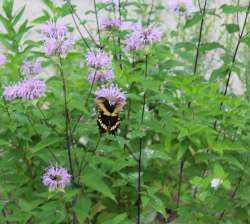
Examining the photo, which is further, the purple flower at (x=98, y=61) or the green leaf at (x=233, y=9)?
the green leaf at (x=233, y=9)

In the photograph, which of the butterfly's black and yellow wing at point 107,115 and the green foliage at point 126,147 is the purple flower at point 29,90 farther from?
the butterfly's black and yellow wing at point 107,115

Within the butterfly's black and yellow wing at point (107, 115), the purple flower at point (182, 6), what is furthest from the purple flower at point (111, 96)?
the purple flower at point (182, 6)

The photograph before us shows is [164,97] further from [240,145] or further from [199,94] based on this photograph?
[240,145]

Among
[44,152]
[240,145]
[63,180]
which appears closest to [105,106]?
[63,180]

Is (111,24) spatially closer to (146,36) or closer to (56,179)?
(146,36)

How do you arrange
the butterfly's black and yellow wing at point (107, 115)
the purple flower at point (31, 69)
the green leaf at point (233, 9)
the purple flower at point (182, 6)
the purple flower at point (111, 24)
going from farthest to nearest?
the purple flower at point (182, 6) < the purple flower at point (111, 24) < the green leaf at point (233, 9) < the purple flower at point (31, 69) < the butterfly's black and yellow wing at point (107, 115)

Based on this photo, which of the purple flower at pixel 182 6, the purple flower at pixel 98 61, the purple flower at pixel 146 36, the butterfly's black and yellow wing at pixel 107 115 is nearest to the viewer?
the butterfly's black and yellow wing at pixel 107 115

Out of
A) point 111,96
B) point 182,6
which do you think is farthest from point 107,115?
point 182,6
